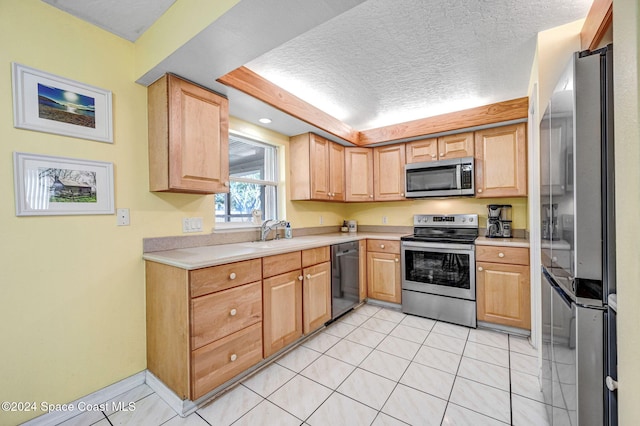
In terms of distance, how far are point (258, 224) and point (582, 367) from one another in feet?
8.20

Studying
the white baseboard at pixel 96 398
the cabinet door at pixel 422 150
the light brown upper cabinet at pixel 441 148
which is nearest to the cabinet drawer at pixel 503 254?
the light brown upper cabinet at pixel 441 148

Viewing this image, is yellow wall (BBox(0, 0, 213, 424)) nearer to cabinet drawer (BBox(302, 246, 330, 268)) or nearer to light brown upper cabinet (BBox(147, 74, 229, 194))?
light brown upper cabinet (BBox(147, 74, 229, 194))

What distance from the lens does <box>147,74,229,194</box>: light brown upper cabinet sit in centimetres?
178

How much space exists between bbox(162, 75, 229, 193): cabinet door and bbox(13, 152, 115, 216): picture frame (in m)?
0.41

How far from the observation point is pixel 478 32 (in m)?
1.67

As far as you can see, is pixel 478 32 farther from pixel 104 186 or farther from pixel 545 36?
pixel 104 186

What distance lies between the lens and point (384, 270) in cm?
321

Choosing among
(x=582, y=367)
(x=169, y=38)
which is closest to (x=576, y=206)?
(x=582, y=367)

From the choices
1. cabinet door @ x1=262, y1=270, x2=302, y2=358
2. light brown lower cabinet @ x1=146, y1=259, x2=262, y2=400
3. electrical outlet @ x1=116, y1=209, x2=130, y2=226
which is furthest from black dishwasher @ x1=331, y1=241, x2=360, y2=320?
electrical outlet @ x1=116, y1=209, x2=130, y2=226

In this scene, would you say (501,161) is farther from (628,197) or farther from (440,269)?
(628,197)

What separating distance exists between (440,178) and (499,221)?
2.55 ft

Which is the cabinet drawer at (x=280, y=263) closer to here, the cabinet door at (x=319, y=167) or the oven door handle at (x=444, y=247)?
the cabinet door at (x=319, y=167)

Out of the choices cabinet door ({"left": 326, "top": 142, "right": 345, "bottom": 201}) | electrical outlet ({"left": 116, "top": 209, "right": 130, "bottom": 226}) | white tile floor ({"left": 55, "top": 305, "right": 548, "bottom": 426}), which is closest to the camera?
white tile floor ({"left": 55, "top": 305, "right": 548, "bottom": 426})

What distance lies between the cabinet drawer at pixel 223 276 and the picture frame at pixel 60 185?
2.57 feet
